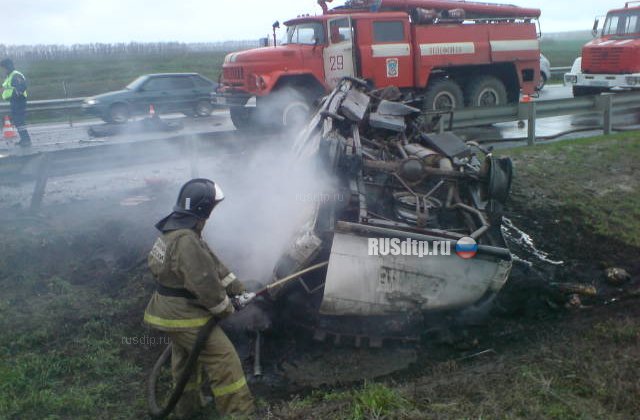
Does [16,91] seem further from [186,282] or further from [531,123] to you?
[186,282]

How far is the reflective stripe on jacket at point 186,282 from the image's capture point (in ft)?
11.3

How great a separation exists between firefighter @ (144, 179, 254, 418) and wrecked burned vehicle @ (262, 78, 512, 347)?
80 centimetres

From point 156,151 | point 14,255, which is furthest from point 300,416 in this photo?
point 156,151

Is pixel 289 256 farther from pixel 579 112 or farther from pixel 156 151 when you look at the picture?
pixel 579 112

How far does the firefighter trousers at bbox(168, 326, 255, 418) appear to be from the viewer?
3541 millimetres

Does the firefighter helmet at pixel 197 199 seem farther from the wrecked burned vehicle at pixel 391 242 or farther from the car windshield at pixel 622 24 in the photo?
the car windshield at pixel 622 24

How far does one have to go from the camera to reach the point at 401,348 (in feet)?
14.2

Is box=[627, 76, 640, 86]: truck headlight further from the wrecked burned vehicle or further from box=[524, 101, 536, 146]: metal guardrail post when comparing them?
the wrecked burned vehicle

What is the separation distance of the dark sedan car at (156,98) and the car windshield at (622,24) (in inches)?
467

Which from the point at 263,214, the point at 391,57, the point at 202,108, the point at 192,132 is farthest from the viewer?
the point at 202,108

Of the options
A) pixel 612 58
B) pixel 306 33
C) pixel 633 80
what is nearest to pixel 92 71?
pixel 306 33

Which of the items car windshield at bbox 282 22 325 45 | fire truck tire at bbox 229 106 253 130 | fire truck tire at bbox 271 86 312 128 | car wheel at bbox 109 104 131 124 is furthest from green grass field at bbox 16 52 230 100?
fire truck tire at bbox 271 86 312 128

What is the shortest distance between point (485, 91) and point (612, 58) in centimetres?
454

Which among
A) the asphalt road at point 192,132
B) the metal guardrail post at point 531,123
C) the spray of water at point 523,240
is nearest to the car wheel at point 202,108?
the asphalt road at point 192,132
